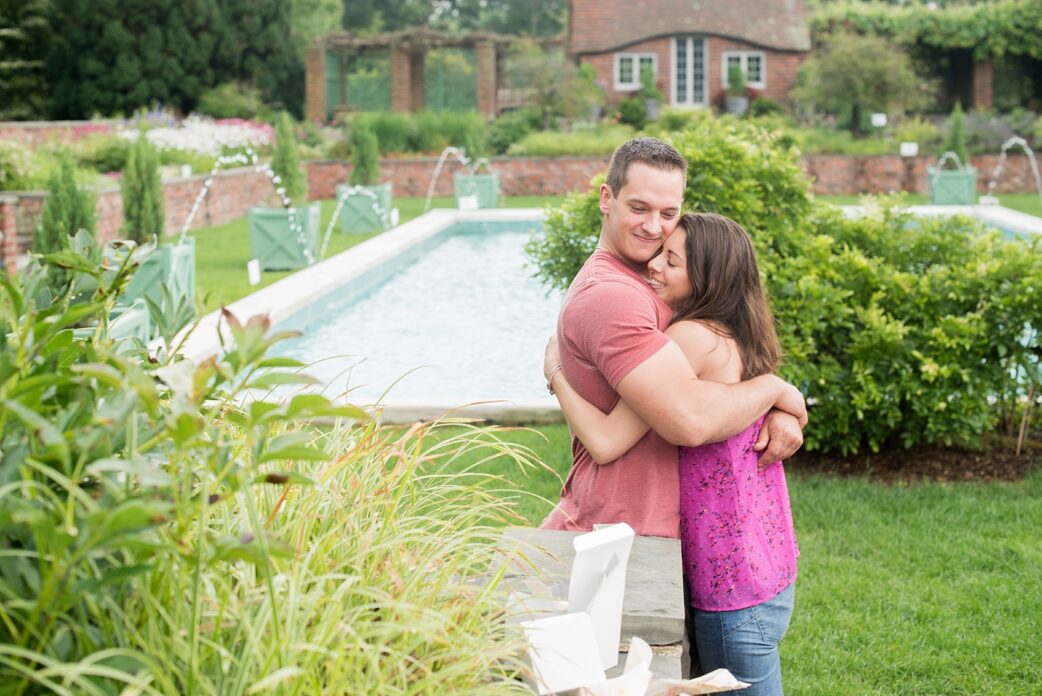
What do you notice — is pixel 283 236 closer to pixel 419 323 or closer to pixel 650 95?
pixel 419 323

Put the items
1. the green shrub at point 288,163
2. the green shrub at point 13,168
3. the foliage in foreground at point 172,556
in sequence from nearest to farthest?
the foliage in foreground at point 172,556 → the green shrub at point 13,168 → the green shrub at point 288,163

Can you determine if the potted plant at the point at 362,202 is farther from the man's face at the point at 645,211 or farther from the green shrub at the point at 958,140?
the man's face at the point at 645,211

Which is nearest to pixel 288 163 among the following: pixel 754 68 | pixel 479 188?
pixel 479 188

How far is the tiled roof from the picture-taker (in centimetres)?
3030

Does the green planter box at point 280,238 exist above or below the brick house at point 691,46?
below

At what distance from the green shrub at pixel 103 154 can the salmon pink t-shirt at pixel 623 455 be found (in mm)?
16643

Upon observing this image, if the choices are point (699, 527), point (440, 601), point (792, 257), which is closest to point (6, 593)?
point (440, 601)

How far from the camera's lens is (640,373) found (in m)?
2.23

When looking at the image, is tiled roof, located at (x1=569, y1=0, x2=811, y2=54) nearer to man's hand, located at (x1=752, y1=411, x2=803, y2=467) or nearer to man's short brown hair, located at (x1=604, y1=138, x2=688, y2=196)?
man's short brown hair, located at (x1=604, y1=138, x2=688, y2=196)

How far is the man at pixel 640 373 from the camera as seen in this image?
2.25 meters

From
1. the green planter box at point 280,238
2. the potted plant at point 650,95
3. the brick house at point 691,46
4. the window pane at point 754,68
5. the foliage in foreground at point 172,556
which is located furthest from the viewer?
the window pane at point 754,68

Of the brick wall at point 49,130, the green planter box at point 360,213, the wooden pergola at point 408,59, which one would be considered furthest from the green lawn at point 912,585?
the wooden pergola at point 408,59

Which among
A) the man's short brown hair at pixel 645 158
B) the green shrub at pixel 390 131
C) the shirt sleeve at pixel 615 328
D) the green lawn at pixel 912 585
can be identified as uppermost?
the green shrub at pixel 390 131

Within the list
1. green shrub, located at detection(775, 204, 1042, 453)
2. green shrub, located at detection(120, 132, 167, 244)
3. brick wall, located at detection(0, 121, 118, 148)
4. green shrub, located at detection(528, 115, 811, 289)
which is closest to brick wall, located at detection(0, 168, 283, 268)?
green shrub, located at detection(120, 132, 167, 244)
